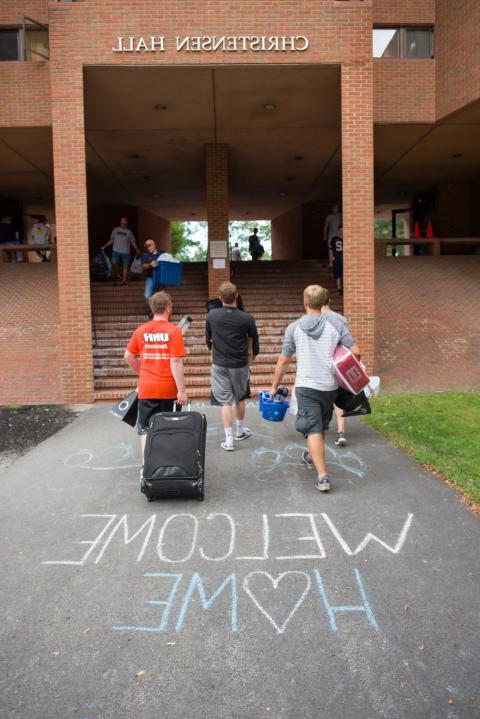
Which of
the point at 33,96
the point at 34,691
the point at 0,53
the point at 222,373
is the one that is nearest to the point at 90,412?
the point at 222,373

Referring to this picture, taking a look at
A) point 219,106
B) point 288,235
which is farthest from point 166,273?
point 288,235

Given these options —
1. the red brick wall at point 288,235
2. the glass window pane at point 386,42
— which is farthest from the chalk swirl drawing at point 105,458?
the red brick wall at point 288,235

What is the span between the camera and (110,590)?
10.8 ft

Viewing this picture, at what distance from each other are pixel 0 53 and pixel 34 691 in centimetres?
1395

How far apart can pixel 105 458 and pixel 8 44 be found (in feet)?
36.9

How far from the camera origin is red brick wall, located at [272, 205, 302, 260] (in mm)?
23250

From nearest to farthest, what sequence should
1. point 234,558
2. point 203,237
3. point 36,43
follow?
point 234,558
point 36,43
point 203,237

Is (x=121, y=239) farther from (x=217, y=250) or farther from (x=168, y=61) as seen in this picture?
(x=168, y=61)

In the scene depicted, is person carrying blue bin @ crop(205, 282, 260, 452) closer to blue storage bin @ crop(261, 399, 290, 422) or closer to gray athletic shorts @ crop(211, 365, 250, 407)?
gray athletic shorts @ crop(211, 365, 250, 407)

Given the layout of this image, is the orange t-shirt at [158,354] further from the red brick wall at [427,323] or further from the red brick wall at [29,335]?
the red brick wall at [427,323]

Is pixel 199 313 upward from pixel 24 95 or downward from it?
downward

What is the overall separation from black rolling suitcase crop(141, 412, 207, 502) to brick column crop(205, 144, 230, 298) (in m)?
9.21

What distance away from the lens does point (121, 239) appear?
13789 mm

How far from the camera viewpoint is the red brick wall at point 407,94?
12.6m
